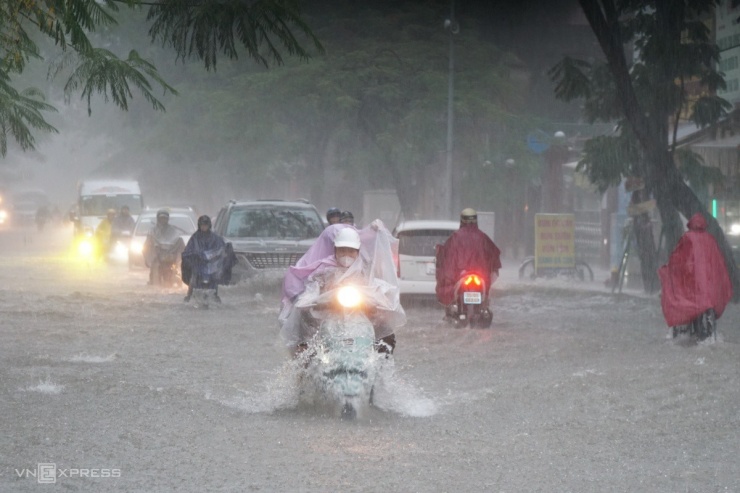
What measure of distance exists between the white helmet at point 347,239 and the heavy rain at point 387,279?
28 millimetres

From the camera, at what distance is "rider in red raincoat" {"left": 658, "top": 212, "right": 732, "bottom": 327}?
13.1 meters

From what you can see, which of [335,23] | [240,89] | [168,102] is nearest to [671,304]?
[335,23]

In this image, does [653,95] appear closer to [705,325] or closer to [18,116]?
[705,325]

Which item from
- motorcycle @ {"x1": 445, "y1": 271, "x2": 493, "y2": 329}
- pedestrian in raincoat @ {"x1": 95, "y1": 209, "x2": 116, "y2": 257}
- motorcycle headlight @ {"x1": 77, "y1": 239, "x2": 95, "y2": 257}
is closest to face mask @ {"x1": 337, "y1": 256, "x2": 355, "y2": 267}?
motorcycle @ {"x1": 445, "y1": 271, "x2": 493, "y2": 329}

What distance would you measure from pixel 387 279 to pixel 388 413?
3.35 ft

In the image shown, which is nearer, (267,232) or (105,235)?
(267,232)

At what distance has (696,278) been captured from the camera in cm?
1312

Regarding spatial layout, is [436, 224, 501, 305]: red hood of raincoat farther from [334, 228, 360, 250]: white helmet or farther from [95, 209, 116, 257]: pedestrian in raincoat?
[95, 209, 116, 257]: pedestrian in raincoat

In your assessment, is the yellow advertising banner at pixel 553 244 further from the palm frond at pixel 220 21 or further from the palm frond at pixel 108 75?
the palm frond at pixel 108 75

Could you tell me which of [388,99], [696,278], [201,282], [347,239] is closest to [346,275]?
[347,239]

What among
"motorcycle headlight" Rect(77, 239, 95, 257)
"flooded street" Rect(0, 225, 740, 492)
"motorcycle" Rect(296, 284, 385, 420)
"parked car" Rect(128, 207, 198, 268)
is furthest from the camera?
"motorcycle headlight" Rect(77, 239, 95, 257)

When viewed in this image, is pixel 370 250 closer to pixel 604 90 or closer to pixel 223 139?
pixel 604 90

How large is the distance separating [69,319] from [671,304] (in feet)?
27.8

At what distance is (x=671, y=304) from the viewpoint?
44.0 feet
